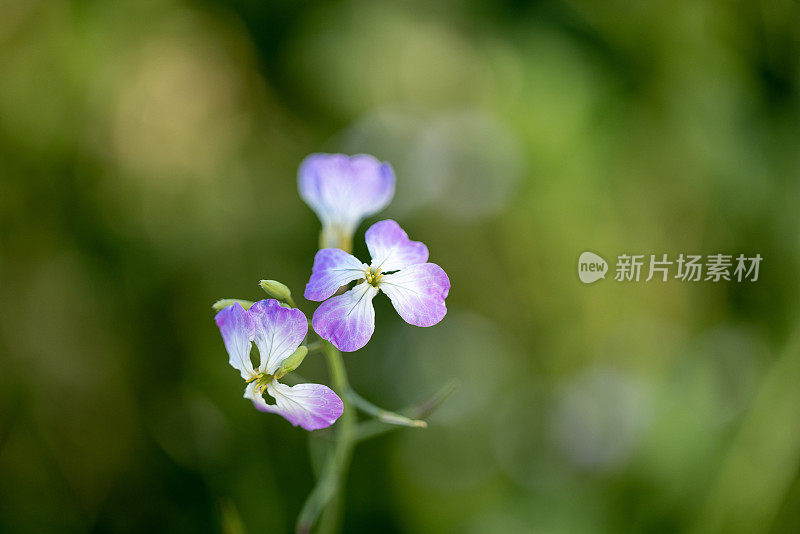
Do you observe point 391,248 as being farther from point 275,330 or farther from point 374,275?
point 275,330

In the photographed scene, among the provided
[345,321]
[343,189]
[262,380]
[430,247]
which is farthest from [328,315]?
[430,247]

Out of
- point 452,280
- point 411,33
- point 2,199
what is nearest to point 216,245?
point 2,199

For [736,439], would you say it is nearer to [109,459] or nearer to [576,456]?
[576,456]

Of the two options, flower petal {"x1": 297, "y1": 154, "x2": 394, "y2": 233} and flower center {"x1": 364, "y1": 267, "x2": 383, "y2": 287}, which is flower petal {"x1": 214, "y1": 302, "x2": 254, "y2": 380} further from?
flower petal {"x1": 297, "y1": 154, "x2": 394, "y2": 233}

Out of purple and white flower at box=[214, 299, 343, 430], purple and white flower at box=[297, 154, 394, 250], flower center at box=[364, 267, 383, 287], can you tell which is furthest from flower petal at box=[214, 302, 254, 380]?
purple and white flower at box=[297, 154, 394, 250]

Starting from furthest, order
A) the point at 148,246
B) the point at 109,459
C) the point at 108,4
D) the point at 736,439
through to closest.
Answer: the point at 108,4
the point at 148,246
the point at 109,459
the point at 736,439
